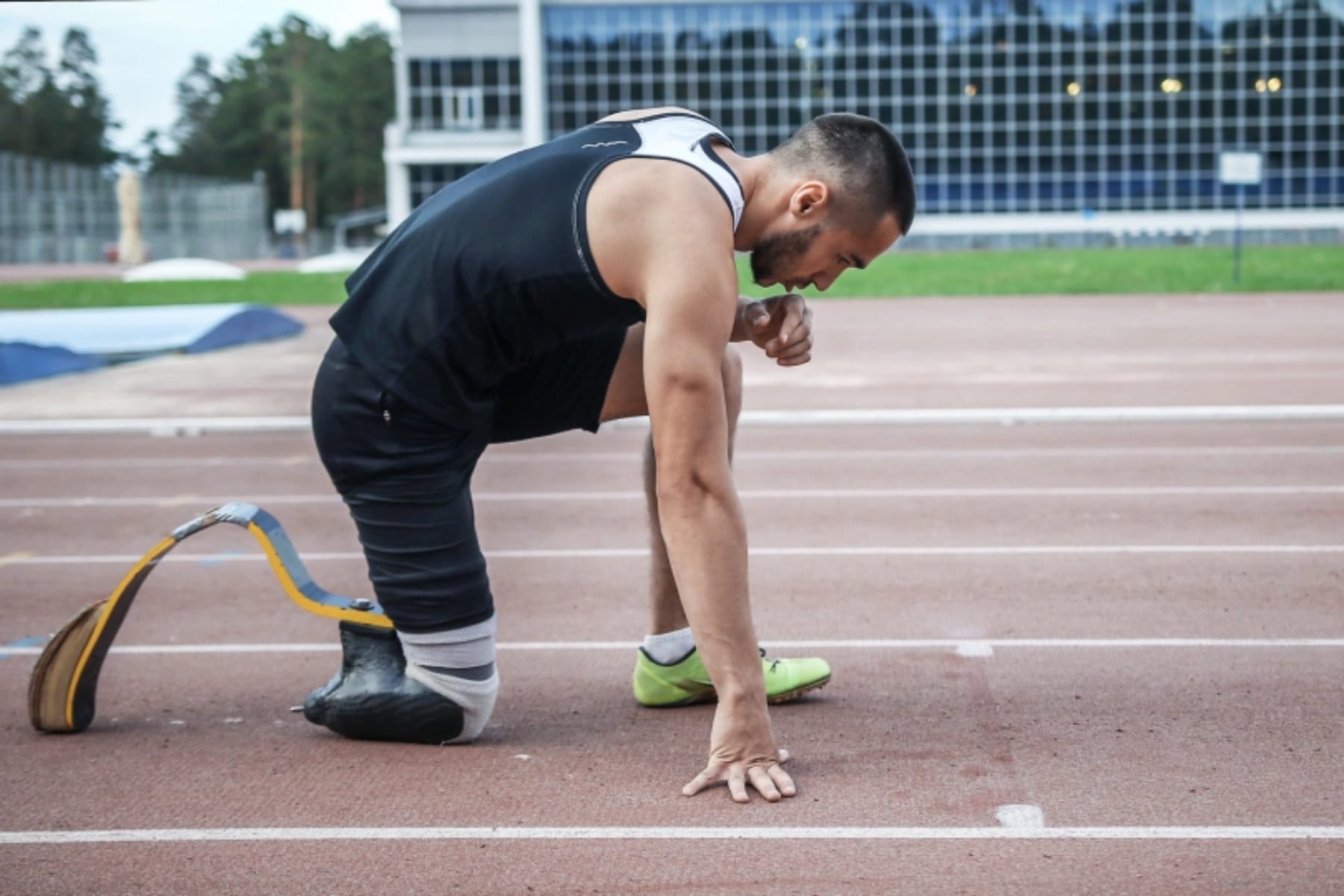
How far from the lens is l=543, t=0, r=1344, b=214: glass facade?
6494 cm

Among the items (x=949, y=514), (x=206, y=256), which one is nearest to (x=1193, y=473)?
(x=949, y=514)

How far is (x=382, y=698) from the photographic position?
4.09 meters

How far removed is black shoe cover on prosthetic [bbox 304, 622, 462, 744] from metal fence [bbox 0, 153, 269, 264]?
204 ft

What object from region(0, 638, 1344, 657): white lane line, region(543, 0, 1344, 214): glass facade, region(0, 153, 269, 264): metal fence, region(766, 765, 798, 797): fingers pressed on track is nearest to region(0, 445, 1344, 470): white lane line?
region(0, 638, 1344, 657): white lane line

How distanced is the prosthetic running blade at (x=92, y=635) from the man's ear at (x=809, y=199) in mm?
1551

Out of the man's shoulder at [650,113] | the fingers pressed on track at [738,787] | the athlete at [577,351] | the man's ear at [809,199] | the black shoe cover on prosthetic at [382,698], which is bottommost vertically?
the fingers pressed on track at [738,787]

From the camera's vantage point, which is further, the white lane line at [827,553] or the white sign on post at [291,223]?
the white sign on post at [291,223]

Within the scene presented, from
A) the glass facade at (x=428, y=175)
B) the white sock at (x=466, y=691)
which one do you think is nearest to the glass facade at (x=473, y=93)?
the glass facade at (x=428, y=175)

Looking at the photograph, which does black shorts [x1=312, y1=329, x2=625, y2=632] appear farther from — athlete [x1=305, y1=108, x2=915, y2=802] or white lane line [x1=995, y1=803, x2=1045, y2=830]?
white lane line [x1=995, y1=803, x2=1045, y2=830]

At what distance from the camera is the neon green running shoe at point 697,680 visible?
4395 mm

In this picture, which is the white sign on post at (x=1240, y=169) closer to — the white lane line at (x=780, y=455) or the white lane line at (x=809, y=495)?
the white lane line at (x=780, y=455)

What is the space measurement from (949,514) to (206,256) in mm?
70775

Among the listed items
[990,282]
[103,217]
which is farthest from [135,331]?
[103,217]

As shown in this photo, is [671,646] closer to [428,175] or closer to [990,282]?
[990,282]
